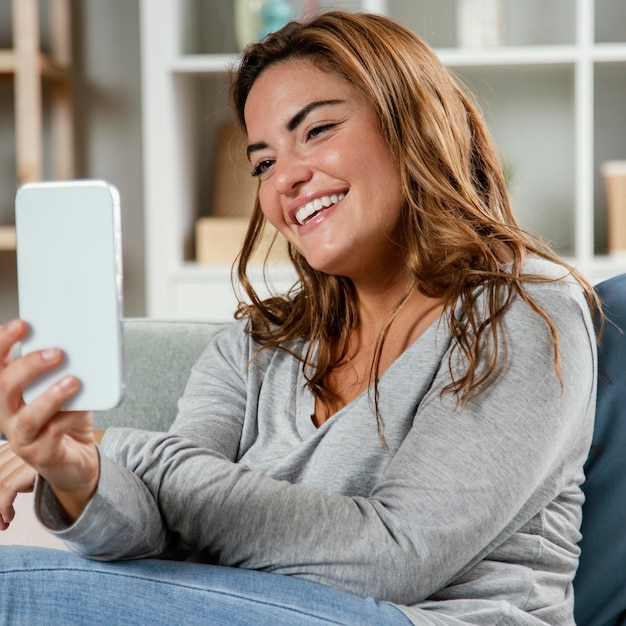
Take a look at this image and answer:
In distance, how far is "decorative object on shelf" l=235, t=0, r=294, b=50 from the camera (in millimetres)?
2664

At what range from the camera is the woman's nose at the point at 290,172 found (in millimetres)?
1215

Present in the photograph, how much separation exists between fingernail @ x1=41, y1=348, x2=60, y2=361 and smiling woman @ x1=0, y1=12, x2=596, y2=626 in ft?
0.04

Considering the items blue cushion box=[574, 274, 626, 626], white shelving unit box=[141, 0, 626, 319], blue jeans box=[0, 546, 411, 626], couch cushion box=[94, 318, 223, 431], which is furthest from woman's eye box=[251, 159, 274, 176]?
white shelving unit box=[141, 0, 626, 319]

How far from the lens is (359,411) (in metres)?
1.09

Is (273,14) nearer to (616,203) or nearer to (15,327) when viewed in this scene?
(616,203)

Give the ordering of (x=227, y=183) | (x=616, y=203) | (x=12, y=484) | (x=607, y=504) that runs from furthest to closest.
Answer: (x=227, y=183) → (x=616, y=203) → (x=607, y=504) → (x=12, y=484)

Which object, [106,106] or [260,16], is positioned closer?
[260,16]

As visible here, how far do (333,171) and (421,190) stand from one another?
0.12 metres

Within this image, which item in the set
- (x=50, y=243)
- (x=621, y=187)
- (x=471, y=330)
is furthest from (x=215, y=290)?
(x=50, y=243)

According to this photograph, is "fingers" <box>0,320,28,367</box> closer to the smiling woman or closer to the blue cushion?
the smiling woman

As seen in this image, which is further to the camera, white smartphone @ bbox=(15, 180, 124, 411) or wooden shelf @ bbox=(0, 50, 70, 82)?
wooden shelf @ bbox=(0, 50, 70, 82)

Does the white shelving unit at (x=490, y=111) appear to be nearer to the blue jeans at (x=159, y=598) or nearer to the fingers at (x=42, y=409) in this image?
the blue jeans at (x=159, y=598)

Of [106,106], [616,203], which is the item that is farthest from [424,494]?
[106,106]

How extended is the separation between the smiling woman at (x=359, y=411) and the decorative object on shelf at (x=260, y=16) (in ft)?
4.36
